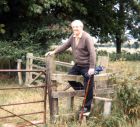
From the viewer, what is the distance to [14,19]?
57.7ft

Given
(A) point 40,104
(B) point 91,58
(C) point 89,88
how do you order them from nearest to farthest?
(B) point 91,58, (C) point 89,88, (A) point 40,104

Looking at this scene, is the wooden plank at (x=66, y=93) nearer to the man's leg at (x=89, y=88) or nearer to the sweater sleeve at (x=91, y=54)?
the man's leg at (x=89, y=88)

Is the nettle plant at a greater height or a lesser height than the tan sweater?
lesser

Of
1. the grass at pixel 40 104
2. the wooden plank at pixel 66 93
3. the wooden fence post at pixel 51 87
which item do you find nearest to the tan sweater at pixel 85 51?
the wooden fence post at pixel 51 87

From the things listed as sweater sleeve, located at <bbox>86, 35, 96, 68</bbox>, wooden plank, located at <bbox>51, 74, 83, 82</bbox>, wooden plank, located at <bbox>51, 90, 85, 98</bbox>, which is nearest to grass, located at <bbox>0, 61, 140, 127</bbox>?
wooden plank, located at <bbox>51, 90, 85, 98</bbox>

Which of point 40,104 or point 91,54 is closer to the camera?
point 91,54

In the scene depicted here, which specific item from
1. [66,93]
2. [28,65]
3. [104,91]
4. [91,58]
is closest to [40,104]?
[104,91]

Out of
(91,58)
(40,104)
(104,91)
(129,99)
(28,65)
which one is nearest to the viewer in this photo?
(91,58)

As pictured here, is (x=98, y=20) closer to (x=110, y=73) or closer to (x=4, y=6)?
(x=4, y=6)

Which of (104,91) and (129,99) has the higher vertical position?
(104,91)

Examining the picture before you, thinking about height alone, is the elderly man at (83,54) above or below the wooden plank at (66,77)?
above

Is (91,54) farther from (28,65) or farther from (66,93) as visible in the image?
(28,65)

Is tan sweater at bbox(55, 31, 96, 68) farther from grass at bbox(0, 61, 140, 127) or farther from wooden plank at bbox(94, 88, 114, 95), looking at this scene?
grass at bbox(0, 61, 140, 127)

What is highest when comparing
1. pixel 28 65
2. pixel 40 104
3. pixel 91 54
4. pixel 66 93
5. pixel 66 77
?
pixel 91 54
